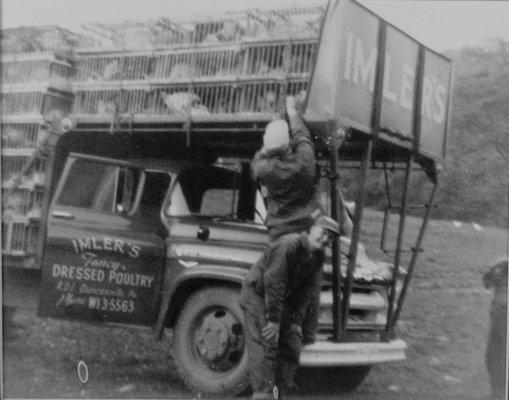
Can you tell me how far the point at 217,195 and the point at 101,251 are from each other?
3.74 ft

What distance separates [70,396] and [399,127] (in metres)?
3.05

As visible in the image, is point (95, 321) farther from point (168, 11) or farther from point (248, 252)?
point (168, 11)

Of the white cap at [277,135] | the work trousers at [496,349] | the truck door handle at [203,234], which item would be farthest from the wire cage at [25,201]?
the work trousers at [496,349]

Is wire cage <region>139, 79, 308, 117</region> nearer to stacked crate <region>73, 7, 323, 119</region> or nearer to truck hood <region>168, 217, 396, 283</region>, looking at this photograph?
stacked crate <region>73, 7, 323, 119</region>

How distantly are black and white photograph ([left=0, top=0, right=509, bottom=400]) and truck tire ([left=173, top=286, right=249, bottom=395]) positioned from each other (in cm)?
2

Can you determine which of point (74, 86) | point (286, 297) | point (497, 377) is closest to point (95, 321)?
point (286, 297)

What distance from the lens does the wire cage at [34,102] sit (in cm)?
579

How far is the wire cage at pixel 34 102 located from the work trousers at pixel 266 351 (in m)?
2.47

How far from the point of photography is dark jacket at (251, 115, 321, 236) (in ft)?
15.0

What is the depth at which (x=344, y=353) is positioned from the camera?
4828 mm

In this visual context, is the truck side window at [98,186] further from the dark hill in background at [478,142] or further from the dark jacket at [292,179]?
the dark hill in background at [478,142]

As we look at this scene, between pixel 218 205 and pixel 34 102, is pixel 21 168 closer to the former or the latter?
pixel 34 102

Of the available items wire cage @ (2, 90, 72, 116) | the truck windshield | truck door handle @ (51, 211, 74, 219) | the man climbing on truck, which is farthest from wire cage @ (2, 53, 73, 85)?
the man climbing on truck

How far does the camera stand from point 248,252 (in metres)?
4.90
